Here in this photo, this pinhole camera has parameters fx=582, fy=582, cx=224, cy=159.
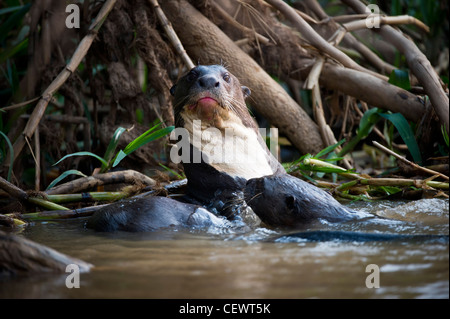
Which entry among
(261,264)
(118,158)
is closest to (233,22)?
(118,158)

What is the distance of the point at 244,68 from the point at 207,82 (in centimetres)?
129

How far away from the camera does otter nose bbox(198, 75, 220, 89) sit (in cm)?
288

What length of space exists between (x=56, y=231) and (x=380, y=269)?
5.04ft

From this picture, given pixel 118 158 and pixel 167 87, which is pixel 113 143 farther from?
pixel 167 87

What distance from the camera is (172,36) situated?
3.70m

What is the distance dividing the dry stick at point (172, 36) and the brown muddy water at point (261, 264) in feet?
4.92

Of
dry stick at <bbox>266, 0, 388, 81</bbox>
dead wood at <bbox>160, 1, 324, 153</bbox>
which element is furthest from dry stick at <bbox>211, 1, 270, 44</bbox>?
dry stick at <bbox>266, 0, 388, 81</bbox>

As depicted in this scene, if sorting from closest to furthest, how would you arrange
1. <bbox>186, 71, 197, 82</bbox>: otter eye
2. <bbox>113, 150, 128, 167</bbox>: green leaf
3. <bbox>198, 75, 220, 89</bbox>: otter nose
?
<bbox>198, 75, 220, 89</bbox>: otter nose < <bbox>186, 71, 197, 82</bbox>: otter eye < <bbox>113, 150, 128, 167</bbox>: green leaf

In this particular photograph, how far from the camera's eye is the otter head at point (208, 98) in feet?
9.48

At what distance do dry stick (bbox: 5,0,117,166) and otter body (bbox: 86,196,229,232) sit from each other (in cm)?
86

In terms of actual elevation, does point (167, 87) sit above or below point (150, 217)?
above

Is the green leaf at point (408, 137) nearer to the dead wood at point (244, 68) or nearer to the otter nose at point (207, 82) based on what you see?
the dead wood at point (244, 68)

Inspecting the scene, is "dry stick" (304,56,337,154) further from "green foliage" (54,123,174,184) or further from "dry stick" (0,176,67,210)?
"dry stick" (0,176,67,210)

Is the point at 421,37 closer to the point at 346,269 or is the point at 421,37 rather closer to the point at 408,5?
the point at 408,5
